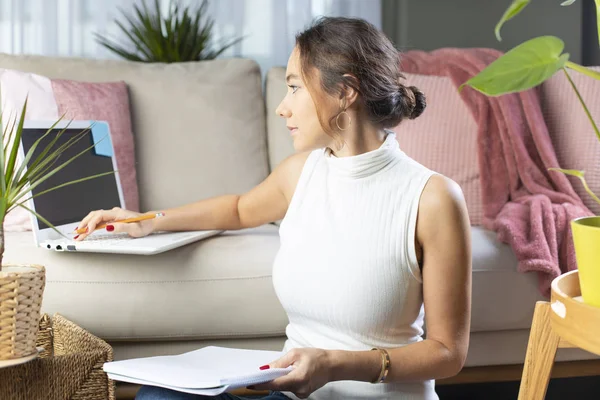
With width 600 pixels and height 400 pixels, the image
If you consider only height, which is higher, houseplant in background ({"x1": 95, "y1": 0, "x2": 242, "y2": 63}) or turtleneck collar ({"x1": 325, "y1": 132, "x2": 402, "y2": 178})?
houseplant in background ({"x1": 95, "y1": 0, "x2": 242, "y2": 63})

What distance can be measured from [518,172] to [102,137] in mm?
1243

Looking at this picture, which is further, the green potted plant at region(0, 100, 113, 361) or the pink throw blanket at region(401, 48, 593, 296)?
the pink throw blanket at region(401, 48, 593, 296)

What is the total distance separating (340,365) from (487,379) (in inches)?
42.9

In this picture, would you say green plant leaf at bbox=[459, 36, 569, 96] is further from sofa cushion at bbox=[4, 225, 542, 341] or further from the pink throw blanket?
the pink throw blanket

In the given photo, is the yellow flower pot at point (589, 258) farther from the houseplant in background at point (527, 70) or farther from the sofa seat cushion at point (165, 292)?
the sofa seat cushion at point (165, 292)

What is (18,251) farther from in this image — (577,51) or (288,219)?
(577,51)

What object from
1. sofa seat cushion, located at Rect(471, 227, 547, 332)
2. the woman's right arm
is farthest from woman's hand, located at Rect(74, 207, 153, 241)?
sofa seat cushion, located at Rect(471, 227, 547, 332)

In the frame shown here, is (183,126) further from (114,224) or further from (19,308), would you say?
(19,308)

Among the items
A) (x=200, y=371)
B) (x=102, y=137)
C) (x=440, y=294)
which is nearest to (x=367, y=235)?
(x=440, y=294)

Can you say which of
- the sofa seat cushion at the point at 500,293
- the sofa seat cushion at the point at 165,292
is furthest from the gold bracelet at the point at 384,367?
the sofa seat cushion at the point at 500,293

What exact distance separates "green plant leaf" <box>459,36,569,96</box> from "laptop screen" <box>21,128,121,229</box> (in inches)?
53.4

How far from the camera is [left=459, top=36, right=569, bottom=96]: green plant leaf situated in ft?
2.29

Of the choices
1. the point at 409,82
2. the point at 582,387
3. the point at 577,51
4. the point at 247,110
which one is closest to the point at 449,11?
the point at 577,51

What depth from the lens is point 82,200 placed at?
1.99m
